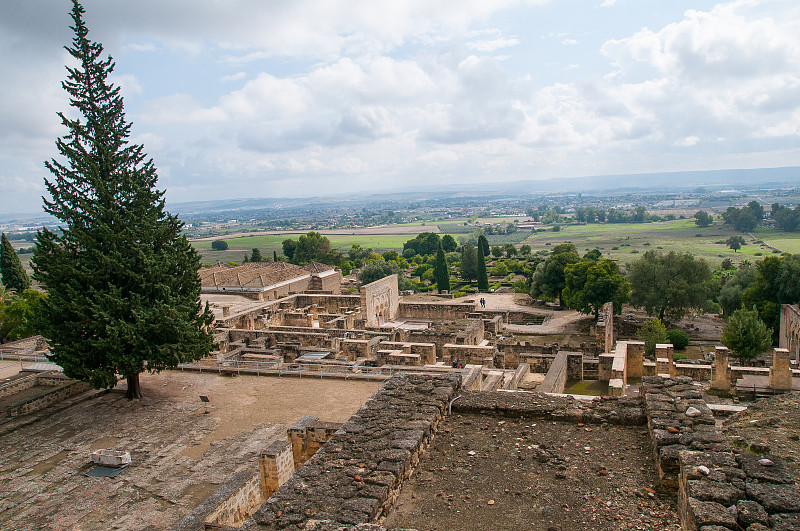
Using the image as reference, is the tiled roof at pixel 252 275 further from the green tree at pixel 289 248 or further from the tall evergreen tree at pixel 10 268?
the green tree at pixel 289 248

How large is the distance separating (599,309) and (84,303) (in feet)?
105

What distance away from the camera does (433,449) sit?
6.45 m

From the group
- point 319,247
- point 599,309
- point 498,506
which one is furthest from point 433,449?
point 319,247

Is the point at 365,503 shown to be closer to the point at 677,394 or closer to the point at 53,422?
the point at 677,394

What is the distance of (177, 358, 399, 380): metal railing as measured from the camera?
1506 centimetres

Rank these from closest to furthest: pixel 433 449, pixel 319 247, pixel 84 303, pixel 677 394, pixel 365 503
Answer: pixel 365 503 → pixel 433 449 → pixel 677 394 → pixel 84 303 → pixel 319 247

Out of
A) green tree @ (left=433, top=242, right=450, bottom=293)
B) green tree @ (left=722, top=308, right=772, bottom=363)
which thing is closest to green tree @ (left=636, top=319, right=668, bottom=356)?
green tree @ (left=722, top=308, right=772, bottom=363)

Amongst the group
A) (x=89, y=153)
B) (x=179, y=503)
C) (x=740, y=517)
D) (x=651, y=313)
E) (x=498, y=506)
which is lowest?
(x=651, y=313)

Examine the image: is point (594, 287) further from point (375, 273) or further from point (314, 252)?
point (314, 252)

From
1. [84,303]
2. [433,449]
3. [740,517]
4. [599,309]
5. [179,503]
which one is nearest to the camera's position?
[740,517]

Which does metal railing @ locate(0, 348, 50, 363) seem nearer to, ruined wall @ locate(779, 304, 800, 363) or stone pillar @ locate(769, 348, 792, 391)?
stone pillar @ locate(769, 348, 792, 391)

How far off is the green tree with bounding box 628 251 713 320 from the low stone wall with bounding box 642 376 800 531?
3203 centimetres

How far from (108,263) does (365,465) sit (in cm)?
1023

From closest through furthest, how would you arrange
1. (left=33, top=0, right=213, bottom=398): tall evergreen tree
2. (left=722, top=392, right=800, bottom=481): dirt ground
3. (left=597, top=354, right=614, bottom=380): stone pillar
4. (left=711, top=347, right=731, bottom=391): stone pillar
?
(left=722, top=392, right=800, bottom=481): dirt ground < (left=33, top=0, right=213, bottom=398): tall evergreen tree < (left=711, top=347, right=731, bottom=391): stone pillar < (left=597, top=354, right=614, bottom=380): stone pillar
